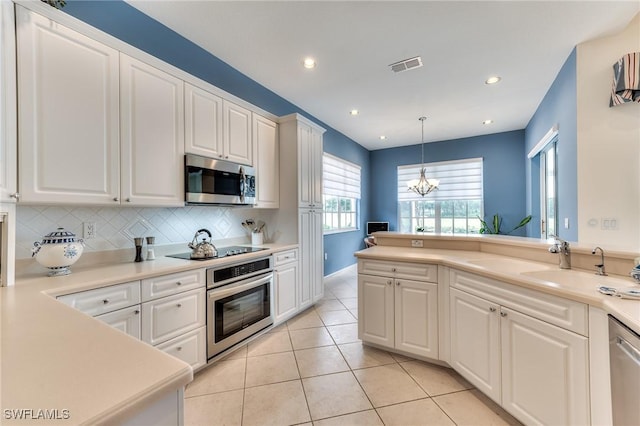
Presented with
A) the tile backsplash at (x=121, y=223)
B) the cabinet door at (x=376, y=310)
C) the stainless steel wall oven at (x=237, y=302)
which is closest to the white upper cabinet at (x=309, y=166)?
the tile backsplash at (x=121, y=223)

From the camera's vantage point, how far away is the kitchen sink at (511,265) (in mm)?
1812

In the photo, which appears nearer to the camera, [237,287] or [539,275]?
[539,275]

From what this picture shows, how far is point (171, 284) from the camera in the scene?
190cm

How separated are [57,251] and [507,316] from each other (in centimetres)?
274

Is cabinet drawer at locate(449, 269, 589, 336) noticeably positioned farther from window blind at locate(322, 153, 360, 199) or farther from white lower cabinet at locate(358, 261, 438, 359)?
window blind at locate(322, 153, 360, 199)

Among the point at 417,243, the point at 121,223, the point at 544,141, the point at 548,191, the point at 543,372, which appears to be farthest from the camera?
the point at 548,191

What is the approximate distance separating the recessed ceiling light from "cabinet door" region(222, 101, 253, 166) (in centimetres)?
83

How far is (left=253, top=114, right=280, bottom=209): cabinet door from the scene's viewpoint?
3.08 metres

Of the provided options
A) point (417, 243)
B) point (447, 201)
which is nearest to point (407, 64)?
point (417, 243)

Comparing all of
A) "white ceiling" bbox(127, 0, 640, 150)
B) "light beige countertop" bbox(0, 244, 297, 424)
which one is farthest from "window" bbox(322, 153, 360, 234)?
"light beige countertop" bbox(0, 244, 297, 424)

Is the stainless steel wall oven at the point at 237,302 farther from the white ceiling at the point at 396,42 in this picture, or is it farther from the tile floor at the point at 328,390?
the white ceiling at the point at 396,42

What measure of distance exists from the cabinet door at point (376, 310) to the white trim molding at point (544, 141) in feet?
9.91

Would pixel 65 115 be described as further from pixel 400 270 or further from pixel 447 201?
pixel 447 201

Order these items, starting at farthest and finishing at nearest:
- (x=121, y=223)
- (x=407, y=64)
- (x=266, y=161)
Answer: (x=266, y=161)
(x=407, y=64)
(x=121, y=223)
